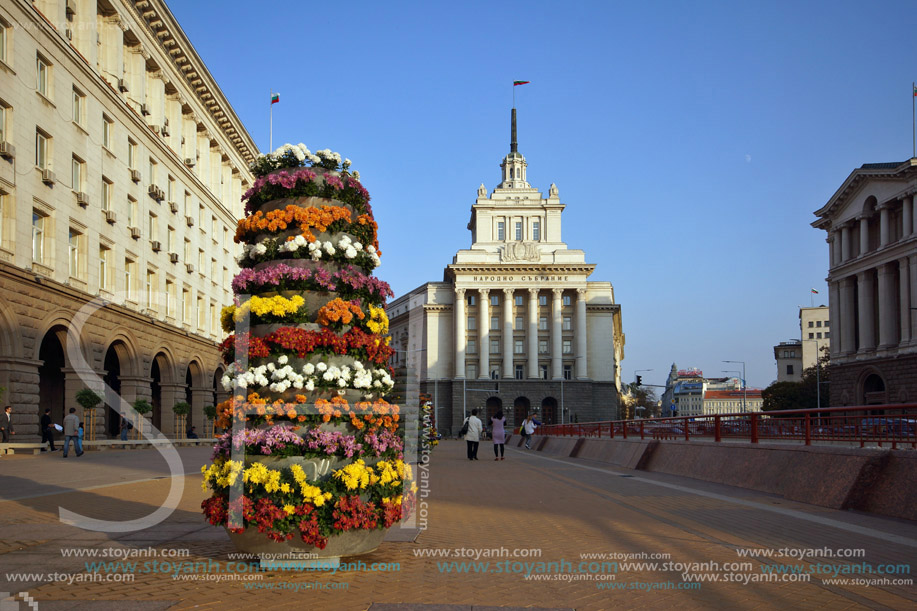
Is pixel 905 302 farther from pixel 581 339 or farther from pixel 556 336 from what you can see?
pixel 556 336

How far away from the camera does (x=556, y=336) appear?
335 feet

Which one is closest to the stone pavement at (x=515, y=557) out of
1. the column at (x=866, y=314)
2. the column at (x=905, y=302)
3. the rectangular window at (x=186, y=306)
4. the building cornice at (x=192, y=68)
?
the building cornice at (x=192, y=68)

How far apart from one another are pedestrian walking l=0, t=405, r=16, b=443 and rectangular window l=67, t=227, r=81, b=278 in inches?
259

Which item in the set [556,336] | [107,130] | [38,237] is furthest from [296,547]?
[556,336]

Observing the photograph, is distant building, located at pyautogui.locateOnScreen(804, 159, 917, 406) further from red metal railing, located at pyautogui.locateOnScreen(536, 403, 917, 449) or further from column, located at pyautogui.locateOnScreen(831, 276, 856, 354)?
red metal railing, located at pyautogui.locateOnScreen(536, 403, 917, 449)

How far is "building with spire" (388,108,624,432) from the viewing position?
101500mm

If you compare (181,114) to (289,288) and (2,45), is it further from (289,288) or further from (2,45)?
(289,288)

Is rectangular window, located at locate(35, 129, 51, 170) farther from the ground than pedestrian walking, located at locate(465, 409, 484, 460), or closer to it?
farther from the ground

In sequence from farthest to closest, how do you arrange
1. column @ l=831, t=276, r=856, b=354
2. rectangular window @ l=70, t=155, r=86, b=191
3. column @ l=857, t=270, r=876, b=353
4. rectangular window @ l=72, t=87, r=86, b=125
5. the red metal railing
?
1. column @ l=831, t=276, r=856, b=354
2. column @ l=857, t=270, r=876, b=353
3. rectangular window @ l=72, t=87, r=86, b=125
4. rectangular window @ l=70, t=155, r=86, b=191
5. the red metal railing

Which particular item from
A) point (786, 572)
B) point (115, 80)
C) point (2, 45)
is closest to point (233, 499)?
point (786, 572)

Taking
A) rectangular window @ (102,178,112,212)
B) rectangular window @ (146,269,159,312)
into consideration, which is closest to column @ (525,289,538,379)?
rectangular window @ (146,269,159,312)

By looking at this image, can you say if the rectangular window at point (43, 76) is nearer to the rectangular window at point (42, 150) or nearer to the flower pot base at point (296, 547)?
the rectangular window at point (42, 150)

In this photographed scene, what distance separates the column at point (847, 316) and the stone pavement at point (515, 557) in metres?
64.5

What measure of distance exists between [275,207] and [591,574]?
4342mm
